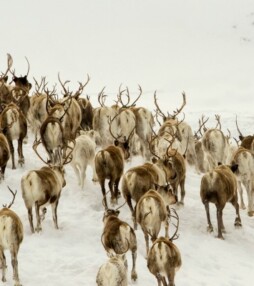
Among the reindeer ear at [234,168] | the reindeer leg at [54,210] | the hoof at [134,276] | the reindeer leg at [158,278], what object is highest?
the reindeer ear at [234,168]

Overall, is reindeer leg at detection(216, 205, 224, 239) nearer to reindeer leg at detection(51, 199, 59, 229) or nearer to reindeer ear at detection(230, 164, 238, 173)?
reindeer ear at detection(230, 164, 238, 173)

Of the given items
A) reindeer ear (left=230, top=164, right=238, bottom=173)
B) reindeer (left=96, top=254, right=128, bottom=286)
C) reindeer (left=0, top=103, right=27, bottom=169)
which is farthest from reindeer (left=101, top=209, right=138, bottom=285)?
reindeer (left=0, top=103, right=27, bottom=169)

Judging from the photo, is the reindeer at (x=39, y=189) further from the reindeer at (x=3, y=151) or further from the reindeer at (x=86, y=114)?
the reindeer at (x=86, y=114)

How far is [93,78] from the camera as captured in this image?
53.4 meters

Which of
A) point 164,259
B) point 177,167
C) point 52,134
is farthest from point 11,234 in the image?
point 177,167

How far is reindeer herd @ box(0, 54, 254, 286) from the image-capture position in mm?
8539

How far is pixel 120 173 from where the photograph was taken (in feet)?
38.7

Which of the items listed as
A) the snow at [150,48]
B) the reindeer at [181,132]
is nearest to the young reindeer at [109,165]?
the reindeer at [181,132]

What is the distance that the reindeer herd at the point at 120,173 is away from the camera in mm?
8539

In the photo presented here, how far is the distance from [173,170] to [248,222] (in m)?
2.00

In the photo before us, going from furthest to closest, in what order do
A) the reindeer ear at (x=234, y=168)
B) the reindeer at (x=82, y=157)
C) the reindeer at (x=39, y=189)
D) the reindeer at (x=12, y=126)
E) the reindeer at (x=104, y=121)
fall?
the reindeer at (x=104, y=121), the reindeer at (x=12, y=126), the reindeer at (x=82, y=157), the reindeer ear at (x=234, y=168), the reindeer at (x=39, y=189)

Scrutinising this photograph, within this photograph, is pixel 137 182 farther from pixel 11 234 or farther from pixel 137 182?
pixel 11 234

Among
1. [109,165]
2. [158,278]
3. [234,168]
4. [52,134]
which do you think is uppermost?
[52,134]

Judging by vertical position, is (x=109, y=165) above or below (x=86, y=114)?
below
